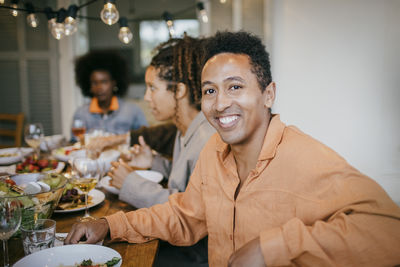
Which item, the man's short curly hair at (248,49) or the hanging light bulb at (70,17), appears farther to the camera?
the hanging light bulb at (70,17)

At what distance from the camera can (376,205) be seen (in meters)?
0.90

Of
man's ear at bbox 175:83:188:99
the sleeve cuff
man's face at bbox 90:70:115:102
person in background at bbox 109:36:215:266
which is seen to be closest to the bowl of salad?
person in background at bbox 109:36:215:266

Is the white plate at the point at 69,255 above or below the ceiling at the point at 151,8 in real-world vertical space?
below

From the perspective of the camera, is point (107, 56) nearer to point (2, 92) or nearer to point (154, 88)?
point (2, 92)

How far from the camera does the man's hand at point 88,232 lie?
1.13 m

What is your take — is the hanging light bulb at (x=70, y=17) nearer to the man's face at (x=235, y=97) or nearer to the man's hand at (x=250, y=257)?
the man's face at (x=235, y=97)

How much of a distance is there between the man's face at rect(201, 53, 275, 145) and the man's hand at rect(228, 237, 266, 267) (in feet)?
1.31

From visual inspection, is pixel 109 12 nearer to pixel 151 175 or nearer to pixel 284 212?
pixel 151 175

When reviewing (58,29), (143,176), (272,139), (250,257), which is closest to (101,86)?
(58,29)

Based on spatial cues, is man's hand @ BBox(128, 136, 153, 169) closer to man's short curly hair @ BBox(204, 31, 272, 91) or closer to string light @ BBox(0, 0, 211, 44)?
string light @ BBox(0, 0, 211, 44)

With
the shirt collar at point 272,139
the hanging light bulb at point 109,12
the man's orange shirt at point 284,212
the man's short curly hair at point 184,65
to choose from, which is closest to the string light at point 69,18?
the hanging light bulb at point 109,12

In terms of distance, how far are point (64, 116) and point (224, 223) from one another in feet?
12.9

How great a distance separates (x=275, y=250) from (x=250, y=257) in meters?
0.07

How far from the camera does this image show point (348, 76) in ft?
12.6
